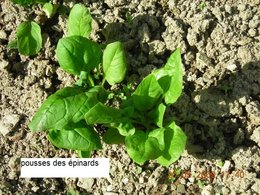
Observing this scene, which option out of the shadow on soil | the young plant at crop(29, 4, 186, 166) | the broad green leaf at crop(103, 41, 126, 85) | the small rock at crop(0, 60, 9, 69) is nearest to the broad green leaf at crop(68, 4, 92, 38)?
the young plant at crop(29, 4, 186, 166)

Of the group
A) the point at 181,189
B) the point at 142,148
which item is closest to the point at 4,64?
the point at 142,148

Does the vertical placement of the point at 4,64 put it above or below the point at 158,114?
above

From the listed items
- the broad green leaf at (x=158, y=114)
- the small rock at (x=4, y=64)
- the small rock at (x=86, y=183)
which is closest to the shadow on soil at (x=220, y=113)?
the broad green leaf at (x=158, y=114)

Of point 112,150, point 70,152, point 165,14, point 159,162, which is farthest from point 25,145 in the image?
point 165,14

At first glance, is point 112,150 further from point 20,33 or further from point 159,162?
point 20,33

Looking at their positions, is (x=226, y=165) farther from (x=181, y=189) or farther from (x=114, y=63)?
(x=114, y=63)
